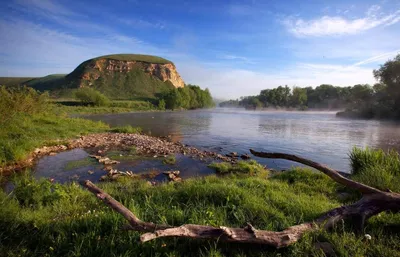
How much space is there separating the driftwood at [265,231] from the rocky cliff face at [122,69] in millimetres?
156834

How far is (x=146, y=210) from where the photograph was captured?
3.89 meters

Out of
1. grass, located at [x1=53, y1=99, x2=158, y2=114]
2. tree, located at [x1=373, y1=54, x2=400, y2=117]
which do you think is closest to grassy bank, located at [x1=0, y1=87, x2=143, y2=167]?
grass, located at [x1=53, y1=99, x2=158, y2=114]

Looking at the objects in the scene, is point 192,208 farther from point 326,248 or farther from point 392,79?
point 392,79

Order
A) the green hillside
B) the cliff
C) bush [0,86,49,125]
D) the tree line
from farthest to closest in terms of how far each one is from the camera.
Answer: the green hillside, the cliff, the tree line, bush [0,86,49,125]

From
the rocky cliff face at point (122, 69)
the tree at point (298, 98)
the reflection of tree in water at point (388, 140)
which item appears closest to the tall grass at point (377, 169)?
the reflection of tree in water at point (388, 140)

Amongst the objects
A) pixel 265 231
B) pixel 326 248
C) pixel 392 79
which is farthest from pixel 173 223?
pixel 392 79

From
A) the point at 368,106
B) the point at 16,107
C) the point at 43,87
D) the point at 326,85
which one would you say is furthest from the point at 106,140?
the point at 43,87

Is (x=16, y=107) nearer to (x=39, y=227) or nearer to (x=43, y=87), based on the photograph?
(x=39, y=227)

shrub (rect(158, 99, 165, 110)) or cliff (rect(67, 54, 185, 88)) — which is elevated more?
cliff (rect(67, 54, 185, 88))

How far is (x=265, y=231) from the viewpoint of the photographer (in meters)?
2.73

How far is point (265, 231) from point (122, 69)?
179192mm

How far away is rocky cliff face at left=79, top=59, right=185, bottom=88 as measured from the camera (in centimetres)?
14650

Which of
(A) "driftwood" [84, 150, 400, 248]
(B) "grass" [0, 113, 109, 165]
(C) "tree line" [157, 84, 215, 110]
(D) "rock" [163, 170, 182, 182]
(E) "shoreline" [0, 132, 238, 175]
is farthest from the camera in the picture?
(C) "tree line" [157, 84, 215, 110]

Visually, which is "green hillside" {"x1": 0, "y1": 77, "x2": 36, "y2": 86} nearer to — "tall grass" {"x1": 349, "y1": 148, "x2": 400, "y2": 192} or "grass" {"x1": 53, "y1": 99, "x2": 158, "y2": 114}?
"grass" {"x1": 53, "y1": 99, "x2": 158, "y2": 114}
